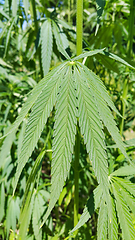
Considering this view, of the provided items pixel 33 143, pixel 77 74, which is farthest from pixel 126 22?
pixel 33 143

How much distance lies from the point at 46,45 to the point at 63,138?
307mm

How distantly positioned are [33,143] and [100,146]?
10 centimetres

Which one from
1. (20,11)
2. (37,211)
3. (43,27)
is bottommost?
(37,211)

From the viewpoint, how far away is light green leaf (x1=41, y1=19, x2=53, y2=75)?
50cm

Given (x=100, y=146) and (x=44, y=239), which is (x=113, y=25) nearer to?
(x=100, y=146)

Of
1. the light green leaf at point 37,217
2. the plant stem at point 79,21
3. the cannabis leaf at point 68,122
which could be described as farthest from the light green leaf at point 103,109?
the light green leaf at point 37,217

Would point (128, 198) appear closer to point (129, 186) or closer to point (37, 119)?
point (129, 186)

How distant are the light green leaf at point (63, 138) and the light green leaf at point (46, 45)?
0.61 ft

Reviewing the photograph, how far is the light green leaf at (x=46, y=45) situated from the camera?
496 mm

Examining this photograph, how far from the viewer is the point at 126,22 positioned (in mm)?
743

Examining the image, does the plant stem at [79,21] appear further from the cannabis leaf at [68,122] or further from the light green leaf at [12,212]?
the light green leaf at [12,212]

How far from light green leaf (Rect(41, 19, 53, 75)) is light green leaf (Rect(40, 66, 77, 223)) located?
19cm

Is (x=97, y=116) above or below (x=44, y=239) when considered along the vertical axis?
above

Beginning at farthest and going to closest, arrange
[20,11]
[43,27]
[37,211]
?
[20,11] < [37,211] < [43,27]
